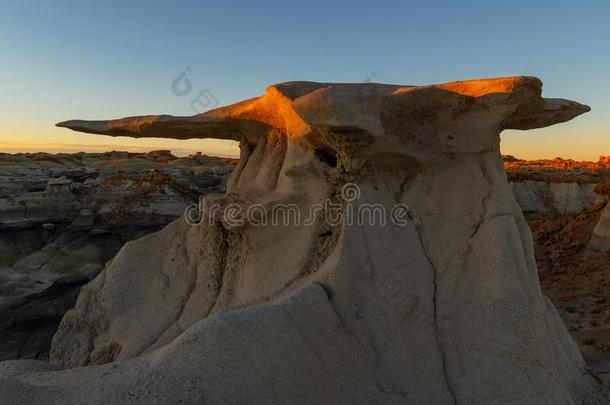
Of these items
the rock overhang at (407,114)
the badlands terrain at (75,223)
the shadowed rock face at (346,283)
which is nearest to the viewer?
the shadowed rock face at (346,283)

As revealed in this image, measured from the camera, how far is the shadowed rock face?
8.22 feet

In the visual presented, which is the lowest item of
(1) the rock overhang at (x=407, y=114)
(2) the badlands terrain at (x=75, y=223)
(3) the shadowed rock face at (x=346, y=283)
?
(2) the badlands terrain at (x=75, y=223)

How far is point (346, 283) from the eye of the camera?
3.04m

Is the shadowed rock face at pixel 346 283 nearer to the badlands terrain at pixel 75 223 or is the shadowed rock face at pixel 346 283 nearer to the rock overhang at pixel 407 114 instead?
the rock overhang at pixel 407 114

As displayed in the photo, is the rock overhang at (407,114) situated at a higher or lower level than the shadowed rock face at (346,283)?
higher

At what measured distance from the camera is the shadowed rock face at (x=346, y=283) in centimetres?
251

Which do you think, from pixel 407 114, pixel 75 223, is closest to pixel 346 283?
pixel 407 114

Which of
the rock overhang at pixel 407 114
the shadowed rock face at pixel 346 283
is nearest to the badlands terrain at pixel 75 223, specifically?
the shadowed rock face at pixel 346 283

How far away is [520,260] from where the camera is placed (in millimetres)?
3266

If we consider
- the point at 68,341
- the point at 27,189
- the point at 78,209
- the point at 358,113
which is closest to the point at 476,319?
the point at 358,113

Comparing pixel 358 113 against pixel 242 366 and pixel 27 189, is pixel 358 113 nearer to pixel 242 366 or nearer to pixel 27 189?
pixel 242 366

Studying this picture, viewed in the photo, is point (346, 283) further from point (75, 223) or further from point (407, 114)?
point (75, 223)

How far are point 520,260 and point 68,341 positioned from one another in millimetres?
3936

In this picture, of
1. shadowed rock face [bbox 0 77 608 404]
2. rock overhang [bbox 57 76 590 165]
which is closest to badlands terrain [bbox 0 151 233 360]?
shadowed rock face [bbox 0 77 608 404]
